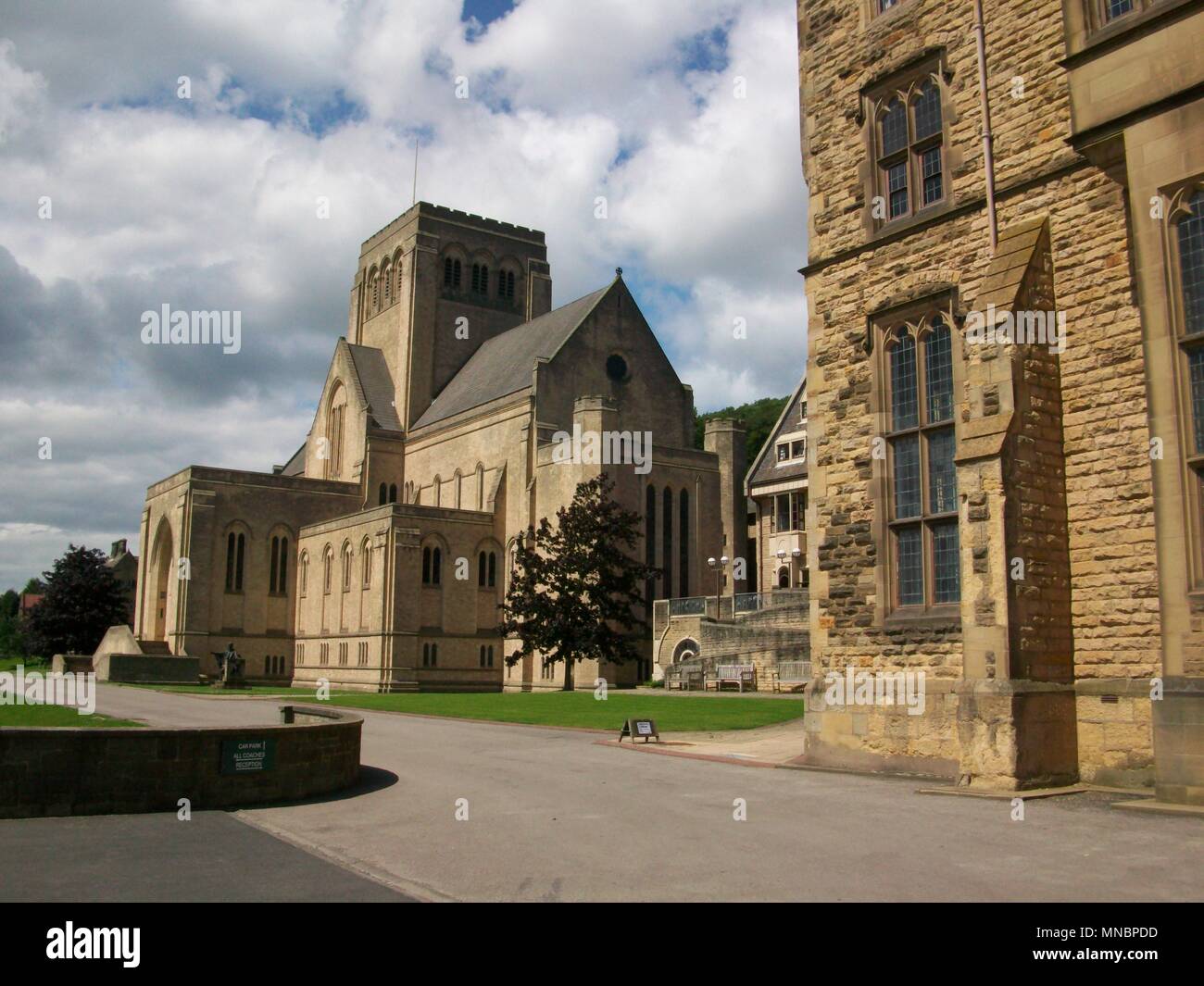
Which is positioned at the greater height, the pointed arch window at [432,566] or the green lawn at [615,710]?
the pointed arch window at [432,566]

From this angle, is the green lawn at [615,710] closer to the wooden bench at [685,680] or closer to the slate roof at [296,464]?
the wooden bench at [685,680]

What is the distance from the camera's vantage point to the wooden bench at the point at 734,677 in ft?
129

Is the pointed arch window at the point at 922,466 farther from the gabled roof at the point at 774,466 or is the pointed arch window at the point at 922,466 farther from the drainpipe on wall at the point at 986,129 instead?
the gabled roof at the point at 774,466

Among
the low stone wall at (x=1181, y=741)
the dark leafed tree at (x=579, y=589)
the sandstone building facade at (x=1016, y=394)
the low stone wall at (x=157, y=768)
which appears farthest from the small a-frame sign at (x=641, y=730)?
the dark leafed tree at (x=579, y=589)

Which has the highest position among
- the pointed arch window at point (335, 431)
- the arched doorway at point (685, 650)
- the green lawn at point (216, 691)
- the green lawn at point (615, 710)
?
the pointed arch window at point (335, 431)

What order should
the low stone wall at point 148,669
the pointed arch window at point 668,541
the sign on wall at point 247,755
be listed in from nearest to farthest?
1. the sign on wall at point 247,755
2. the low stone wall at point 148,669
3. the pointed arch window at point 668,541

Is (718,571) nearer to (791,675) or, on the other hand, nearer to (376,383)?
(791,675)

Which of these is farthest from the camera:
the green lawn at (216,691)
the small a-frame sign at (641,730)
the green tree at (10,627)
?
the green tree at (10,627)

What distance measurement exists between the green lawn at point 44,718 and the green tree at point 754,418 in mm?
70805

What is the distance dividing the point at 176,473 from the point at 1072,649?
201ft

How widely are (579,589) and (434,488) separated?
76.1 feet

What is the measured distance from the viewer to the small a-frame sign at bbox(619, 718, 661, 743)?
20.9 metres

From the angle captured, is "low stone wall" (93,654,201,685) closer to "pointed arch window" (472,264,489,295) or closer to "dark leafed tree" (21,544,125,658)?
"dark leafed tree" (21,544,125,658)

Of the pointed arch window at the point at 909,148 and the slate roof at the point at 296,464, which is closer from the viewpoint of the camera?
the pointed arch window at the point at 909,148
